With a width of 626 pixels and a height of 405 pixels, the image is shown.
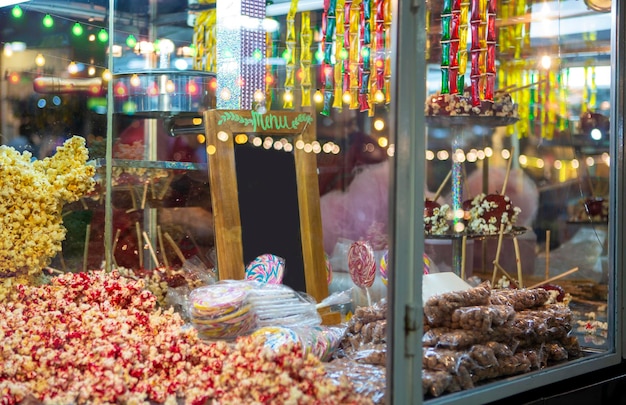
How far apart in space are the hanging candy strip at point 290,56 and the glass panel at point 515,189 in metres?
0.60

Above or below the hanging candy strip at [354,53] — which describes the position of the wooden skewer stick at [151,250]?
below

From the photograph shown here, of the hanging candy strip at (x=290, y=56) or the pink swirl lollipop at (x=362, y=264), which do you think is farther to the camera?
the hanging candy strip at (x=290, y=56)

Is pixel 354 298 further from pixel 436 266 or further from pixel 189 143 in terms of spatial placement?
pixel 189 143

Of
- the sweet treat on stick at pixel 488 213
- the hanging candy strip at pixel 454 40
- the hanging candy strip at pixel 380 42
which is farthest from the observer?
the sweet treat on stick at pixel 488 213

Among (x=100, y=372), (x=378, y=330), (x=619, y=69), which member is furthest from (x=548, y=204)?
(x=100, y=372)

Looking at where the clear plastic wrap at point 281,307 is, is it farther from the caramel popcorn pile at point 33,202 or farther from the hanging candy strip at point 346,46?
the hanging candy strip at point 346,46

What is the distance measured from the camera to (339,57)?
3.42 m

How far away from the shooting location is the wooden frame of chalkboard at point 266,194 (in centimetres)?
314

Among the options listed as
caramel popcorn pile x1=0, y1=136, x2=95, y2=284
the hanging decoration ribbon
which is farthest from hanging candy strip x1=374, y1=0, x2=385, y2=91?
caramel popcorn pile x1=0, y1=136, x2=95, y2=284

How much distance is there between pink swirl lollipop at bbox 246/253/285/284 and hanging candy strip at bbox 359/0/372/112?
69 cm

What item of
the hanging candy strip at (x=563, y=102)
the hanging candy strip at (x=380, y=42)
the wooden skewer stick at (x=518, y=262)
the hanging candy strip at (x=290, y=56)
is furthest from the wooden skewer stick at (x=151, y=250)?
the hanging candy strip at (x=563, y=102)

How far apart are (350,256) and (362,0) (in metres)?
1.09

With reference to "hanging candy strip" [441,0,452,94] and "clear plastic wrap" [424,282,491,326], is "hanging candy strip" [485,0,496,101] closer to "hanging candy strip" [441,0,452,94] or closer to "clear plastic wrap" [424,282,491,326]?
"hanging candy strip" [441,0,452,94]

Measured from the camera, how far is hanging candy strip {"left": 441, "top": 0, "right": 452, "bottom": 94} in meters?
3.52
